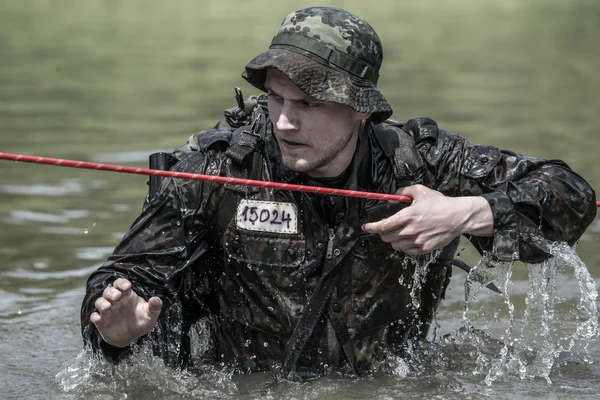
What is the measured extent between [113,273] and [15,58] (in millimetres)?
15886

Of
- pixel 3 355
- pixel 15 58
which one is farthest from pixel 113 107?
pixel 3 355

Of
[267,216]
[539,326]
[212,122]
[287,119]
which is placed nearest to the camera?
[287,119]

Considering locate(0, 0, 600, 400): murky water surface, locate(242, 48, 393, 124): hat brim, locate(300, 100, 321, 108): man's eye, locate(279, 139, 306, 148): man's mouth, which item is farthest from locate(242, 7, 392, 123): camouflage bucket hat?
locate(0, 0, 600, 400): murky water surface

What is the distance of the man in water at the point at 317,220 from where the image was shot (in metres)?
4.47

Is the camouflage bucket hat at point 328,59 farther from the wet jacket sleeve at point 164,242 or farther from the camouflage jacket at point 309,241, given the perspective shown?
the wet jacket sleeve at point 164,242

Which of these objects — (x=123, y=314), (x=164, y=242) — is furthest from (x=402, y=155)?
(x=123, y=314)

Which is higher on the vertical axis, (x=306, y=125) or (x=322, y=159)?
(x=306, y=125)

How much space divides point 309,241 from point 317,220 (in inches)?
4.0

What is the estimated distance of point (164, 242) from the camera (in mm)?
4664

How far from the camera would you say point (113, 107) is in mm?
14961

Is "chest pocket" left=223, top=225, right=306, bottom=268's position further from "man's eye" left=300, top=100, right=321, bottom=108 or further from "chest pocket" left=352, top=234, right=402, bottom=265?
"man's eye" left=300, top=100, right=321, bottom=108

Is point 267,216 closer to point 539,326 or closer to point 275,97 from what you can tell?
point 275,97

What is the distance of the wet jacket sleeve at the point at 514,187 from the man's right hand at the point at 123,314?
1.49 meters

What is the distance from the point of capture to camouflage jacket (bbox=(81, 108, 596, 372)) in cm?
468
